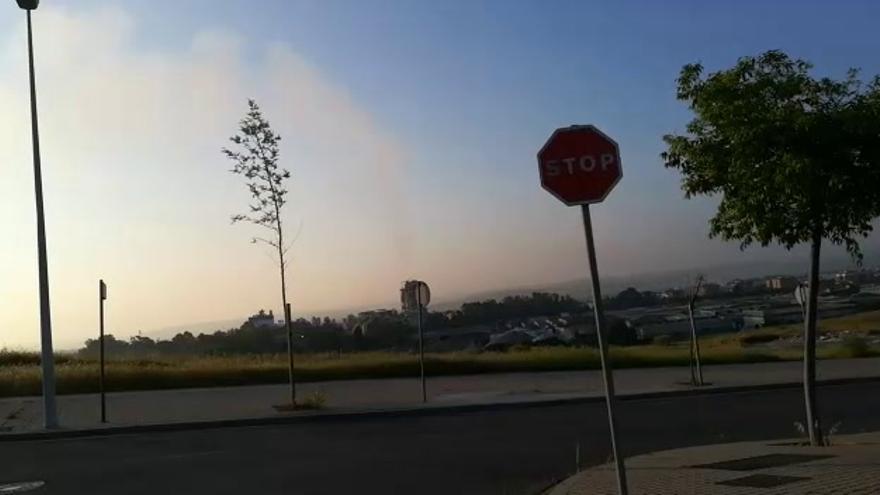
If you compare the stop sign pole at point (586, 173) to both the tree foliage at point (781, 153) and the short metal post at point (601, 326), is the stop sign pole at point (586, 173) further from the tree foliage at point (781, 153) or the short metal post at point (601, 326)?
the tree foliage at point (781, 153)

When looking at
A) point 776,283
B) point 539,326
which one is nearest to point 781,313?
point 776,283

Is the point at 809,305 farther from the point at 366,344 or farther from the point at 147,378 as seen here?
the point at 366,344

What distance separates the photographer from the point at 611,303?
1797 inches

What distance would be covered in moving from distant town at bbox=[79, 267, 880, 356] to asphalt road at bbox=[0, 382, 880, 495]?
21293 mm

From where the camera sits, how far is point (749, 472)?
32.3 feet

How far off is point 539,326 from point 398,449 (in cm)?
3758

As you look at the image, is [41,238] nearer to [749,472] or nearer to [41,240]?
[41,240]

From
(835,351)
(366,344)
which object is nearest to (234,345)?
(366,344)

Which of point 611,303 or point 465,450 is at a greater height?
point 611,303

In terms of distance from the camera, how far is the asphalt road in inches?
429

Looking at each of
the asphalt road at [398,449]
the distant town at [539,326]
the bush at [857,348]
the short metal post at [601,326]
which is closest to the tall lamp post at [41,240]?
the asphalt road at [398,449]

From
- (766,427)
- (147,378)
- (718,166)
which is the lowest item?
(766,427)

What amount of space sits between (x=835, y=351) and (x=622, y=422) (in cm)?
2354

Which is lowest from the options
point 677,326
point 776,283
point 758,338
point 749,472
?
point 749,472
